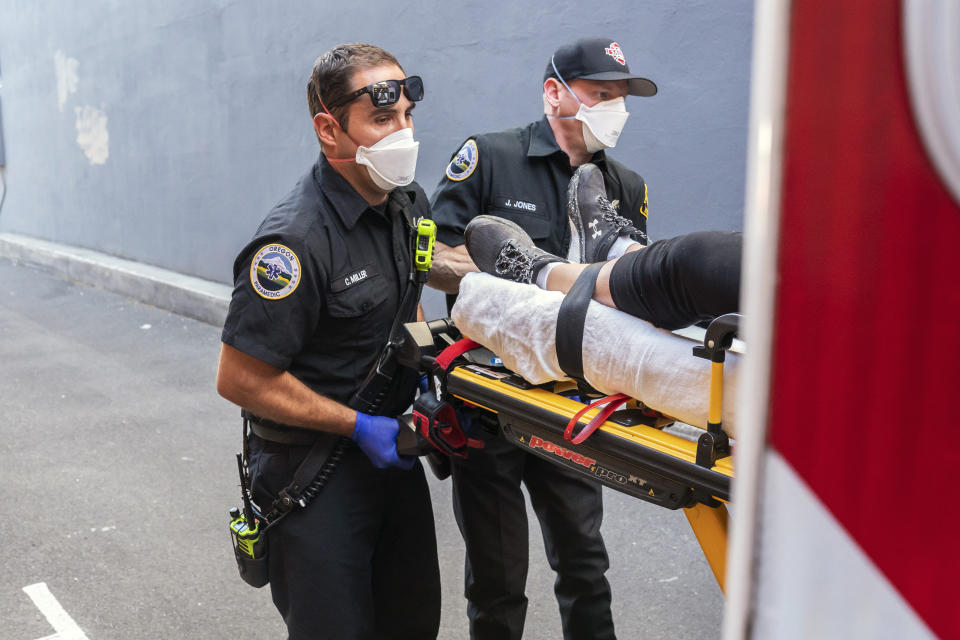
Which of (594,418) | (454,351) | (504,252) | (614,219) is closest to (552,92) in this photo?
(614,219)

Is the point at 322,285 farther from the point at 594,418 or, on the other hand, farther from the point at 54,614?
the point at 54,614

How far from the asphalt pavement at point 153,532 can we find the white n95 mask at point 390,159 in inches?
61.9

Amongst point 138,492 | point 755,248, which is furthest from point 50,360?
point 755,248

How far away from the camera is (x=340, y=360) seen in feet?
7.04

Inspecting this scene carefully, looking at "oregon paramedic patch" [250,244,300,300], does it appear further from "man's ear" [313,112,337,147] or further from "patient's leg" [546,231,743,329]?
"patient's leg" [546,231,743,329]

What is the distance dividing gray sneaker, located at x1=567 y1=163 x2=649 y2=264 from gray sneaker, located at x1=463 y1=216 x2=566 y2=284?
0.21 metres

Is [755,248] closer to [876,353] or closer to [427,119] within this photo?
[876,353]

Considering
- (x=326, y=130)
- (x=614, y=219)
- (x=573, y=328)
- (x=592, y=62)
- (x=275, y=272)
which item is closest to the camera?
(x=573, y=328)

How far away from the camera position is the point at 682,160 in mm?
4602

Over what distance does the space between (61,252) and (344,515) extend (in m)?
9.63

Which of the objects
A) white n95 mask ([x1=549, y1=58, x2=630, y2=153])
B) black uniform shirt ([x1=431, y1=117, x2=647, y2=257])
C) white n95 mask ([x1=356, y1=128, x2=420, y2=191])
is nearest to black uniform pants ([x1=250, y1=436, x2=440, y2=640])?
white n95 mask ([x1=356, y1=128, x2=420, y2=191])

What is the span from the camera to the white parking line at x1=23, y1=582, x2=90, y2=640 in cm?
296

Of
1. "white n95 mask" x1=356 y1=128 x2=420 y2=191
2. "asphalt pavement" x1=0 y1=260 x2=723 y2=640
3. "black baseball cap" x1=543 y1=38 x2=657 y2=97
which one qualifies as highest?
"black baseball cap" x1=543 y1=38 x2=657 y2=97

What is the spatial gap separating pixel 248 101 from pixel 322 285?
6.17m
